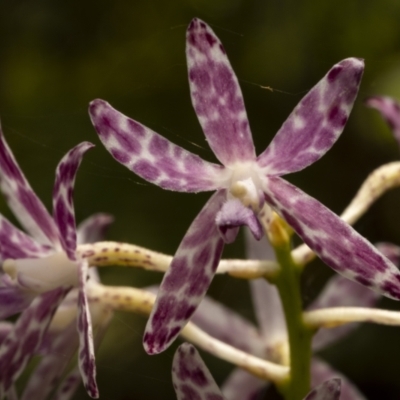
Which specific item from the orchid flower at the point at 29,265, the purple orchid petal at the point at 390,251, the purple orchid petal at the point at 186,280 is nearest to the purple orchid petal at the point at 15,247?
the orchid flower at the point at 29,265

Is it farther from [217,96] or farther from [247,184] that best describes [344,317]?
[217,96]

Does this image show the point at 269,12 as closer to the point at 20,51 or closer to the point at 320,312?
the point at 20,51

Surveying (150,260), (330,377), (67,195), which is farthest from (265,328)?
(67,195)

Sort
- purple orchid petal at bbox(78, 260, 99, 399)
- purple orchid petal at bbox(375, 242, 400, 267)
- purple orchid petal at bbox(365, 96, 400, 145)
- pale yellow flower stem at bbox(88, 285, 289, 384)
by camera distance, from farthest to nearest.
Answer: purple orchid petal at bbox(375, 242, 400, 267)
purple orchid petal at bbox(365, 96, 400, 145)
pale yellow flower stem at bbox(88, 285, 289, 384)
purple orchid petal at bbox(78, 260, 99, 399)

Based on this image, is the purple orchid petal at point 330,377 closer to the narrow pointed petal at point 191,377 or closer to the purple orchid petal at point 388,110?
the purple orchid petal at point 388,110

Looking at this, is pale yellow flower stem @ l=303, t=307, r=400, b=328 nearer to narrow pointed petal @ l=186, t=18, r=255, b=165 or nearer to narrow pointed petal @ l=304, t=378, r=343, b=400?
narrow pointed petal @ l=304, t=378, r=343, b=400

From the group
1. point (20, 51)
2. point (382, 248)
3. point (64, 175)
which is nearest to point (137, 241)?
point (20, 51)

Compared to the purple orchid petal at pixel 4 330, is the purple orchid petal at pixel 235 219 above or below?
above

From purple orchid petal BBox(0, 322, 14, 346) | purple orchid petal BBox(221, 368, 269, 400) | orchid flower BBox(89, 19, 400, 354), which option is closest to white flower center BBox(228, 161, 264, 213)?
orchid flower BBox(89, 19, 400, 354)
